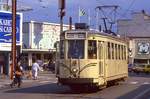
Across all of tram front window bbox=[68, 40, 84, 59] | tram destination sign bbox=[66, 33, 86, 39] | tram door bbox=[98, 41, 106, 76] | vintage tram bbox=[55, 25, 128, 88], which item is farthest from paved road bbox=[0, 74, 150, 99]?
tram destination sign bbox=[66, 33, 86, 39]

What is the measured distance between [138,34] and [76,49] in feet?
255

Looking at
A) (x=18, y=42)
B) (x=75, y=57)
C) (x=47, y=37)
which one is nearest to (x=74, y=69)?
(x=75, y=57)

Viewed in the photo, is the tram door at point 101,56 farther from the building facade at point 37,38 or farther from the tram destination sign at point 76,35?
the building facade at point 37,38

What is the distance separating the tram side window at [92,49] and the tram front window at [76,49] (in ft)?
1.28

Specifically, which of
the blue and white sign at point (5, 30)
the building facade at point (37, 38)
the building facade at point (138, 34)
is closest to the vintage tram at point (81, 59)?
the blue and white sign at point (5, 30)

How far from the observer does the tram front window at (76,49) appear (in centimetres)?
2738

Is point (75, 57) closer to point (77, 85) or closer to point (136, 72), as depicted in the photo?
point (77, 85)

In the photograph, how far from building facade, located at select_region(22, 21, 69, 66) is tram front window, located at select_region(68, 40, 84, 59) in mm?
53507

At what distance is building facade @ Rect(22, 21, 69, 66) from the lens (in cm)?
8138

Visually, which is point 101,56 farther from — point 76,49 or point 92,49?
point 76,49

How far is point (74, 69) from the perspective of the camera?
89.1 feet

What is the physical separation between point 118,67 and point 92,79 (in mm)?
6832

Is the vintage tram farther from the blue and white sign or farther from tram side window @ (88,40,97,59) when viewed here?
the blue and white sign

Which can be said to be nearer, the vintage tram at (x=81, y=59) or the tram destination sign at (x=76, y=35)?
the vintage tram at (x=81, y=59)
